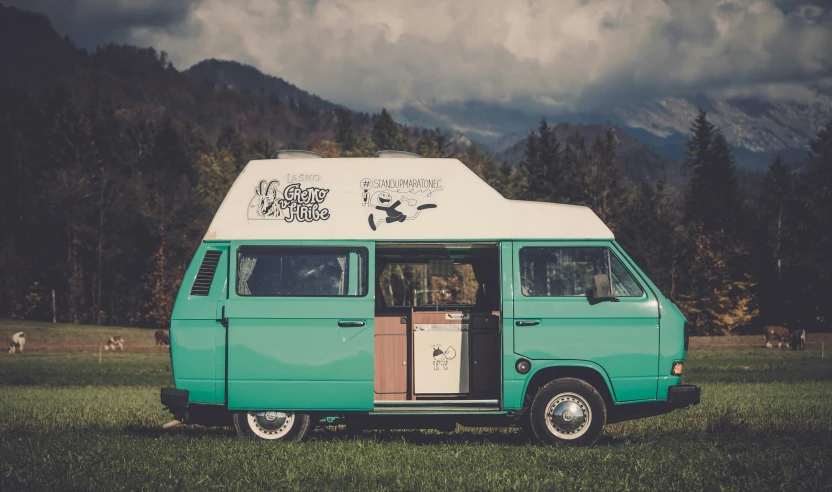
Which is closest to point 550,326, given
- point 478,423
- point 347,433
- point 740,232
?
point 478,423

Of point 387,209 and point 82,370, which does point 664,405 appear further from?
point 82,370

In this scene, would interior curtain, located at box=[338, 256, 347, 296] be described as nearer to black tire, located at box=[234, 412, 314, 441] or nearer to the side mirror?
black tire, located at box=[234, 412, 314, 441]

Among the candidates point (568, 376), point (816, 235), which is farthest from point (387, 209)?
point (816, 235)

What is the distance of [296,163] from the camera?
40.1ft

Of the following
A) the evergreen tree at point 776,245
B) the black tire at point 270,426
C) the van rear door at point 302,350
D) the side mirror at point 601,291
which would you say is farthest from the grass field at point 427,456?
the evergreen tree at point 776,245

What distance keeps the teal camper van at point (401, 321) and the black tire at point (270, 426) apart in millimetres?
20

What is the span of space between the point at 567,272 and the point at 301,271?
11.3ft

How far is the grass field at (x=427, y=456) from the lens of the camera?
351 inches

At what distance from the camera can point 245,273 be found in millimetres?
11820

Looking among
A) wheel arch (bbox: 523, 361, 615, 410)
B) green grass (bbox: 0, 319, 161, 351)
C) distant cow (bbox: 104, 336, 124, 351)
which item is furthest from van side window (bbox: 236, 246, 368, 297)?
green grass (bbox: 0, 319, 161, 351)

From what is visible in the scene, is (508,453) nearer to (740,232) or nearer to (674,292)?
(674,292)

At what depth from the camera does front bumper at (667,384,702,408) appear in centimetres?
1125

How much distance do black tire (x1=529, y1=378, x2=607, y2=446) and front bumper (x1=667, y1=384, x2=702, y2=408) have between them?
82 centimetres

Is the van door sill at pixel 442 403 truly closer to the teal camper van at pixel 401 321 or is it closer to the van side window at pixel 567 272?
the teal camper van at pixel 401 321
